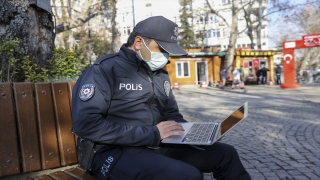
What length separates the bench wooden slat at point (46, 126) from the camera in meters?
2.76

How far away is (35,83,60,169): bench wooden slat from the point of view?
109 inches

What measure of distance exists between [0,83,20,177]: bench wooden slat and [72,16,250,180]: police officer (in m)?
0.68

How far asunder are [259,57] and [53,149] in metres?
36.1

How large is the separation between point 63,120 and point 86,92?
3.05ft

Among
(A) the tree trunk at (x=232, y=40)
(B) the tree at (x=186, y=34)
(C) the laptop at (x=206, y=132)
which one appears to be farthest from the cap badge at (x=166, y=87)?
(B) the tree at (x=186, y=34)

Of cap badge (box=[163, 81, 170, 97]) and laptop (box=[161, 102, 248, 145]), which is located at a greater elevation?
cap badge (box=[163, 81, 170, 97])

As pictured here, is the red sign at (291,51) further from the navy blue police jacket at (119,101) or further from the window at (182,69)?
the navy blue police jacket at (119,101)

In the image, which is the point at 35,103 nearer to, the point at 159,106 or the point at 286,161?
the point at 159,106

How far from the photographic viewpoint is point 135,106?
7.53ft

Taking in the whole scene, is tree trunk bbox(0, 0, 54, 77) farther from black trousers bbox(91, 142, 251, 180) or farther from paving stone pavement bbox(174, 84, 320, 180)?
black trousers bbox(91, 142, 251, 180)

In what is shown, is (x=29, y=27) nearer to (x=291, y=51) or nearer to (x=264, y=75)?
(x=291, y=51)

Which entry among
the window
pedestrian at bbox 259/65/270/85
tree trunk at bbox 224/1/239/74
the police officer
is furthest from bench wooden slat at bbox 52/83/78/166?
pedestrian at bbox 259/65/270/85

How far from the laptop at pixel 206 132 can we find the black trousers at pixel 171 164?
12 cm

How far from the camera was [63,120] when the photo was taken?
291 centimetres
